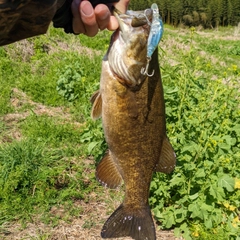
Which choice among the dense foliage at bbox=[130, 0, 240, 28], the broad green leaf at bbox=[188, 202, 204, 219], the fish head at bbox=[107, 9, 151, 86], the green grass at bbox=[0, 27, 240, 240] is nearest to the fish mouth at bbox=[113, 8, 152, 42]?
the fish head at bbox=[107, 9, 151, 86]

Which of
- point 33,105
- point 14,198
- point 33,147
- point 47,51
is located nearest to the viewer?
point 14,198

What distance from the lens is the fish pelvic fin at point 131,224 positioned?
117 inches

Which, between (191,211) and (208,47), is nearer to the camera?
(191,211)

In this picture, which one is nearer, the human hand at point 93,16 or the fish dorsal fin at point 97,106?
the human hand at point 93,16

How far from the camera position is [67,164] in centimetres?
537

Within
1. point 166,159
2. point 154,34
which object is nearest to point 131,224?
point 166,159

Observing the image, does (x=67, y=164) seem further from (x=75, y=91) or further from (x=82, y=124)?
(x=75, y=91)

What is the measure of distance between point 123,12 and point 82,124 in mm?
4438

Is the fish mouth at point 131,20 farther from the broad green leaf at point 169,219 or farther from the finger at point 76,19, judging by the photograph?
the broad green leaf at point 169,219

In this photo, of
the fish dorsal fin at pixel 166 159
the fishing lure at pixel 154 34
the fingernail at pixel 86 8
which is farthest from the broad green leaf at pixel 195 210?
the fingernail at pixel 86 8

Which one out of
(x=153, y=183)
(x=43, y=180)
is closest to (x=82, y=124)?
(x=43, y=180)

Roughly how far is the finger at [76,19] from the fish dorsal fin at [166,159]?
36.2 inches

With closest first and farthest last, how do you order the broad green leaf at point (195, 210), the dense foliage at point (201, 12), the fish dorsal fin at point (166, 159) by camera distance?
the fish dorsal fin at point (166, 159)
the broad green leaf at point (195, 210)
the dense foliage at point (201, 12)

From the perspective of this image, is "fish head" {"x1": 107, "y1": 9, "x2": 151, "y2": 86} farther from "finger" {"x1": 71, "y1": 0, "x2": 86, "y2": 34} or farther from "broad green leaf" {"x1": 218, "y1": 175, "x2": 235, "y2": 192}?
"broad green leaf" {"x1": 218, "y1": 175, "x2": 235, "y2": 192}
